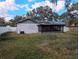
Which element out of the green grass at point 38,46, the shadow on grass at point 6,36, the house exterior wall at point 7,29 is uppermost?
the house exterior wall at point 7,29

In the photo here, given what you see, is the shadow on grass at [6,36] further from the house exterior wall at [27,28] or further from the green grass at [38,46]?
the house exterior wall at [27,28]

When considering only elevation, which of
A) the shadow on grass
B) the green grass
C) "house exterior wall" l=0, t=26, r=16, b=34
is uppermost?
"house exterior wall" l=0, t=26, r=16, b=34

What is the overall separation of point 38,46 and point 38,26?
0.20 metres

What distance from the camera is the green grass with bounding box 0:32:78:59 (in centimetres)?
181

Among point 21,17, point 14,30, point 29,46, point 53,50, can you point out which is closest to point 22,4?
point 21,17

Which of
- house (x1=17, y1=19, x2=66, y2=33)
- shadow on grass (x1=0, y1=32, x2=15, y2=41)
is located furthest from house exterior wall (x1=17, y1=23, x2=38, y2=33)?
shadow on grass (x1=0, y1=32, x2=15, y2=41)

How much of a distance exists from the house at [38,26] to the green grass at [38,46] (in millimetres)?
50

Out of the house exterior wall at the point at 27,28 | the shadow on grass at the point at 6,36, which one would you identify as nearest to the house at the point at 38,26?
the house exterior wall at the point at 27,28

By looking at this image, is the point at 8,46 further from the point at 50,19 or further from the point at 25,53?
the point at 50,19

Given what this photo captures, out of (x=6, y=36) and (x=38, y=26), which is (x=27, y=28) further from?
(x=6, y=36)

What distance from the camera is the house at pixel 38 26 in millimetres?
1843

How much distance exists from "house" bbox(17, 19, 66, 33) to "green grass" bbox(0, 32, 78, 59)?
5cm

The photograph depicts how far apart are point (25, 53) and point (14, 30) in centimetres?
25

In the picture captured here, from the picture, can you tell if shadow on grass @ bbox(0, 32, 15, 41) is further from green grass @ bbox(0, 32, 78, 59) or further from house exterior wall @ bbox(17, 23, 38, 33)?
house exterior wall @ bbox(17, 23, 38, 33)
